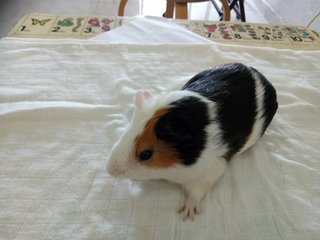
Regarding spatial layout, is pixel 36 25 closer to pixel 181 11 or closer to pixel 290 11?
pixel 181 11

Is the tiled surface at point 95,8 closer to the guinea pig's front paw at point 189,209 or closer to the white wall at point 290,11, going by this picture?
the white wall at point 290,11

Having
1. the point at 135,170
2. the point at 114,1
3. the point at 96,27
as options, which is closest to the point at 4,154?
the point at 135,170

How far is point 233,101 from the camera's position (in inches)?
28.8

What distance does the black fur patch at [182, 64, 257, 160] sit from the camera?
72 cm

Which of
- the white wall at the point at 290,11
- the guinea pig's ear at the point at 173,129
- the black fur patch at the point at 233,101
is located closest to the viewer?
the guinea pig's ear at the point at 173,129

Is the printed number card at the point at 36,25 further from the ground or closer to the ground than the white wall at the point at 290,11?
further from the ground

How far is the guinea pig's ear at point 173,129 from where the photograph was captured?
0.62 m

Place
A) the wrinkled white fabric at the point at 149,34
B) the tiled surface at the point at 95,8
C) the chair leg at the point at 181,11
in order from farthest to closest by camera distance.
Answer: the tiled surface at the point at 95,8
the chair leg at the point at 181,11
the wrinkled white fabric at the point at 149,34

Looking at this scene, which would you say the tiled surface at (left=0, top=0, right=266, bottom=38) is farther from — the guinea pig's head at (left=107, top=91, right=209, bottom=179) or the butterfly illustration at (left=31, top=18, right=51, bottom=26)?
the guinea pig's head at (left=107, top=91, right=209, bottom=179)

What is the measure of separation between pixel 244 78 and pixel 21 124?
669mm

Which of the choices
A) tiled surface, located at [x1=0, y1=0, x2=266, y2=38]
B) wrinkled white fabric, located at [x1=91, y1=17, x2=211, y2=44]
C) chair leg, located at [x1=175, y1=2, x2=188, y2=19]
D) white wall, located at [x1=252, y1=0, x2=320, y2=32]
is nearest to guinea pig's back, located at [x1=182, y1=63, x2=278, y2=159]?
wrinkled white fabric, located at [x1=91, y1=17, x2=211, y2=44]

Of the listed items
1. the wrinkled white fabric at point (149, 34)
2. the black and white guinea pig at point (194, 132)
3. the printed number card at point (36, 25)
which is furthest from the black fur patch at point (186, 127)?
the printed number card at point (36, 25)

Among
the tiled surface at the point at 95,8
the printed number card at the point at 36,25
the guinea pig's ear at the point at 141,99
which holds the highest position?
the guinea pig's ear at the point at 141,99

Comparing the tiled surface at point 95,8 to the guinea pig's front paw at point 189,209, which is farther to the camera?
the tiled surface at point 95,8
